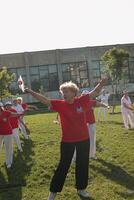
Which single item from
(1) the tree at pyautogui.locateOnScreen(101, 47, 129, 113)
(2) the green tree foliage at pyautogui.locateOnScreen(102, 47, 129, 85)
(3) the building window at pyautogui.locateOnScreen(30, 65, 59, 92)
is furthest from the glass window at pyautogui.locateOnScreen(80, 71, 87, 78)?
(2) the green tree foliage at pyautogui.locateOnScreen(102, 47, 129, 85)

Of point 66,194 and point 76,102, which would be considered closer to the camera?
point 76,102

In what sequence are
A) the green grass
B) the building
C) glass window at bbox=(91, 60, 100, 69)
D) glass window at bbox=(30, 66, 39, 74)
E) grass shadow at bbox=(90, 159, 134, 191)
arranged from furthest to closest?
glass window at bbox=(91, 60, 100, 69) → glass window at bbox=(30, 66, 39, 74) → the building → grass shadow at bbox=(90, 159, 134, 191) → the green grass

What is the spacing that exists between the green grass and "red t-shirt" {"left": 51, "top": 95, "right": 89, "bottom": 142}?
1.48 metres

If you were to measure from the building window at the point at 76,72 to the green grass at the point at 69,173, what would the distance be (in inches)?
1846

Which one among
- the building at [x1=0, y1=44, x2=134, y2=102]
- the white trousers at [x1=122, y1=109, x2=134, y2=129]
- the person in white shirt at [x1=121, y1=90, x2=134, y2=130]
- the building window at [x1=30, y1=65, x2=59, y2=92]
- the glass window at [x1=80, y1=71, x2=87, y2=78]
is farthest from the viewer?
the glass window at [x1=80, y1=71, x2=87, y2=78]

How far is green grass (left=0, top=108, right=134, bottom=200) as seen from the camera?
366 inches

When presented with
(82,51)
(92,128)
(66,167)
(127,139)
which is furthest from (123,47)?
(66,167)

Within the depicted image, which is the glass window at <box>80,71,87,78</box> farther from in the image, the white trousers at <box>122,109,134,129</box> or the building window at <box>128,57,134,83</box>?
the white trousers at <box>122,109,134,129</box>

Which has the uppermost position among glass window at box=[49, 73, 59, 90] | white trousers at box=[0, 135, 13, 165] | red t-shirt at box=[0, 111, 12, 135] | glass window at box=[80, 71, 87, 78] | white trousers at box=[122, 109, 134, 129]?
red t-shirt at box=[0, 111, 12, 135]

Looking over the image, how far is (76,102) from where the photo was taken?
811 cm

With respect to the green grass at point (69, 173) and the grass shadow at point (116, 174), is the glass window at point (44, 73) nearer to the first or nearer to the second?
the green grass at point (69, 173)

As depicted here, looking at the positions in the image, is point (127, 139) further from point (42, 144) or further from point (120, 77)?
point (120, 77)

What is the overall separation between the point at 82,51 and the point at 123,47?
18.8 feet

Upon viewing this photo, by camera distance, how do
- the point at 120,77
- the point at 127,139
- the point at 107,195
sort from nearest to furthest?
the point at 107,195, the point at 127,139, the point at 120,77
